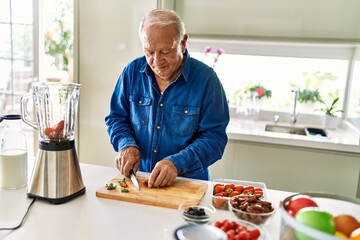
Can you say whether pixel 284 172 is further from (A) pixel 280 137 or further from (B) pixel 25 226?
(B) pixel 25 226

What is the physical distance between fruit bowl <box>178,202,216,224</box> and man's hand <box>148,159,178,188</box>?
0.74 ft

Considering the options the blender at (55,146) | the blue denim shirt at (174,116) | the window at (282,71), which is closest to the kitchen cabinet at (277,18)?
the window at (282,71)

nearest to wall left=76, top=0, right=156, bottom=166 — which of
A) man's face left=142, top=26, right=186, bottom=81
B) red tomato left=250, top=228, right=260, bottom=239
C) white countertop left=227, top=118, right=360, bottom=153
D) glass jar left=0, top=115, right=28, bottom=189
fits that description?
white countertop left=227, top=118, right=360, bottom=153

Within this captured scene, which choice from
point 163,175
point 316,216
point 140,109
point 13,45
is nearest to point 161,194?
point 163,175

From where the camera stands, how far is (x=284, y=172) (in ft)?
7.41

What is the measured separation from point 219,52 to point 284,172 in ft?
3.32

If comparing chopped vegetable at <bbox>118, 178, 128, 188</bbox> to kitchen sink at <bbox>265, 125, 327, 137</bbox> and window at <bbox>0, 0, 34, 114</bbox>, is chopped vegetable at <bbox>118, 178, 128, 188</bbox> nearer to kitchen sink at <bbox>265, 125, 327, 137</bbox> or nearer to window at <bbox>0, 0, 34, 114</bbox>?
kitchen sink at <bbox>265, 125, 327, 137</bbox>

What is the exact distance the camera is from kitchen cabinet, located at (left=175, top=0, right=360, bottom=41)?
2.24m

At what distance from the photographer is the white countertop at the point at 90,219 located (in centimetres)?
94

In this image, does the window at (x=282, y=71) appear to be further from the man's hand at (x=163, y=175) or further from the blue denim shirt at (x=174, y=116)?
the man's hand at (x=163, y=175)

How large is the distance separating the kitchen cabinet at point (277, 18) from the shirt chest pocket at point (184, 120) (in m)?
1.15

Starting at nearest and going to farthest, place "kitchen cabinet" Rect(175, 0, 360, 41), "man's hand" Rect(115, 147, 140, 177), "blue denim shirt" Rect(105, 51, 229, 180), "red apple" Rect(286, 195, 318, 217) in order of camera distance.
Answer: "red apple" Rect(286, 195, 318, 217), "man's hand" Rect(115, 147, 140, 177), "blue denim shirt" Rect(105, 51, 229, 180), "kitchen cabinet" Rect(175, 0, 360, 41)

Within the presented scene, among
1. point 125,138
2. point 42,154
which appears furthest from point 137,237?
point 125,138

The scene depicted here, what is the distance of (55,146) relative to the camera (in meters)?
1.11
